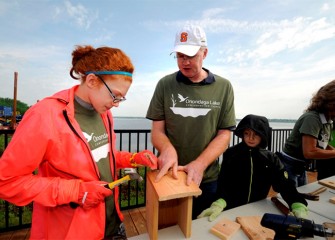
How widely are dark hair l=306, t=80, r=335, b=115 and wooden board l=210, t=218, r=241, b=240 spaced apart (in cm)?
191

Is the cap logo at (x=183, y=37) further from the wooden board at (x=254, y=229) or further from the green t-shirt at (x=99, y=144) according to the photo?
the wooden board at (x=254, y=229)

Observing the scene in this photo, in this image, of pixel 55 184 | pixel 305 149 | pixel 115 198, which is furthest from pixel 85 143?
pixel 305 149

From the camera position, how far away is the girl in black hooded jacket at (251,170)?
183 centimetres

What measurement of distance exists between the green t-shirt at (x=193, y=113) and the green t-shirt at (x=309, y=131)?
1.08 meters

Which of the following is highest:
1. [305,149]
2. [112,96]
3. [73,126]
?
[112,96]

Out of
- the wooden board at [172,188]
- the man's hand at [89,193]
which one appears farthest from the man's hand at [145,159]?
the man's hand at [89,193]

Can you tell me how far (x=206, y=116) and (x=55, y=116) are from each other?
44.8 inches

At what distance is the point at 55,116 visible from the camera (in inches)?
38.9

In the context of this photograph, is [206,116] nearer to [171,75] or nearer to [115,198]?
[171,75]

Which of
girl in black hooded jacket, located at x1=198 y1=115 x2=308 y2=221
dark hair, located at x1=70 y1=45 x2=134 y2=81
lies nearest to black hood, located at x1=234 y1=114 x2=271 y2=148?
girl in black hooded jacket, located at x1=198 y1=115 x2=308 y2=221

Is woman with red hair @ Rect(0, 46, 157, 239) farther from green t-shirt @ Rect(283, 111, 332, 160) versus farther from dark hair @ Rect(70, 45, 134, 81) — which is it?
green t-shirt @ Rect(283, 111, 332, 160)

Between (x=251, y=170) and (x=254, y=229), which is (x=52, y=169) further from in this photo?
(x=251, y=170)

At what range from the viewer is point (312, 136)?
89.0 inches

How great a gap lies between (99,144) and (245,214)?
1101 millimetres
